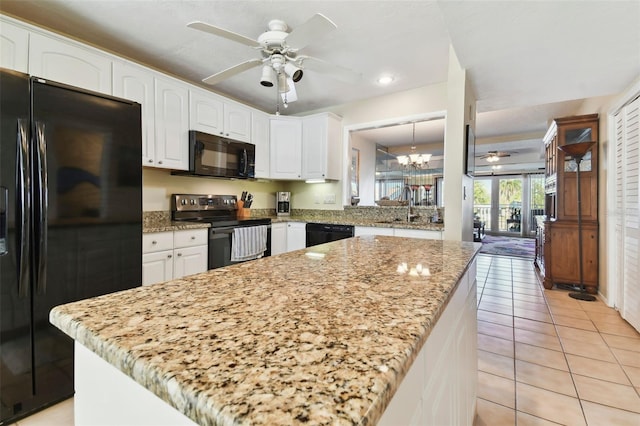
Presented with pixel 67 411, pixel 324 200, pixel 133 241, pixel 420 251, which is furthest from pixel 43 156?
pixel 324 200

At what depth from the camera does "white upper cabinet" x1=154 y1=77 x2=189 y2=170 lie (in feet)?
8.63

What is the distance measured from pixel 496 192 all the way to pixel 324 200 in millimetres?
7797

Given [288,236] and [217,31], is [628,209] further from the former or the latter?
[217,31]

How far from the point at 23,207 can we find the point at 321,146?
295cm

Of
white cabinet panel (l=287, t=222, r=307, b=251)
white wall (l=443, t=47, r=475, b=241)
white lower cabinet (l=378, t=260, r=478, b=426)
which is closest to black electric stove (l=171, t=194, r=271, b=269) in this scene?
white cabinet panel (l=287, t=222, r=307, b=251)

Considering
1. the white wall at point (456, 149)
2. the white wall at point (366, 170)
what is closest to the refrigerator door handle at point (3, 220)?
the white wall at point (456, 149)

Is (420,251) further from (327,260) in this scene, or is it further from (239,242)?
(239,242)

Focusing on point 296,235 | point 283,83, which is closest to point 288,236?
point 296,235

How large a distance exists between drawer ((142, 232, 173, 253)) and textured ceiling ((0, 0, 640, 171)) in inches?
65.4

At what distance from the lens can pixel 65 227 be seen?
1.62 m

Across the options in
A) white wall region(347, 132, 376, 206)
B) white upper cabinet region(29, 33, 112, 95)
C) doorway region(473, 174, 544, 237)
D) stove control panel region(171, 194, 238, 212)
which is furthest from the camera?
doorway region(473, 174, 544, 237)

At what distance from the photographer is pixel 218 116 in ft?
10.4

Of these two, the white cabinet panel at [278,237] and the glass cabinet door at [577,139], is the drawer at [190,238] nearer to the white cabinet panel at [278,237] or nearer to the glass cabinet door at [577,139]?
the white cabinet panel at [278,237]

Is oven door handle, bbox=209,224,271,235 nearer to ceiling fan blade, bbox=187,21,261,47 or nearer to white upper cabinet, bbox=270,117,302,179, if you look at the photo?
white upper cabinet, bbox=270,117,302,179
